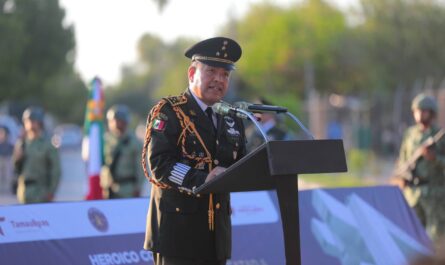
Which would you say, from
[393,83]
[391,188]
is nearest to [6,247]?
[391,188]

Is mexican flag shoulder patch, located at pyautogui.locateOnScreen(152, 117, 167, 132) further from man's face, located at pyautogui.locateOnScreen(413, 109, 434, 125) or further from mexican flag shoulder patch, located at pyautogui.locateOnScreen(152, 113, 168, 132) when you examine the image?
man's face, located at pyautogui.locateOnScreen(413, 109, 434, 125)

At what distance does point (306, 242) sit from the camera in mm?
6758

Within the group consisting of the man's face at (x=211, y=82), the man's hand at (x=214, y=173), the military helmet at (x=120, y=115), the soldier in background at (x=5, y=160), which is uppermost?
the man's face at (x=211, y=82)

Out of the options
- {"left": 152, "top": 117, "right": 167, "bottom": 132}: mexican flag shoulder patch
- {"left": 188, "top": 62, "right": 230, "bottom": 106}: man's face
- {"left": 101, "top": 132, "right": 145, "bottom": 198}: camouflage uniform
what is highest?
{"left": 188, "top": 62, "right": 230, "bottom": 106}: man's face

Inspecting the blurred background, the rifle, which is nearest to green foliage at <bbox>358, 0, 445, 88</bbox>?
the blurred background

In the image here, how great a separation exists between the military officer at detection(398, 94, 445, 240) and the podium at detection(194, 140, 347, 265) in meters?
4.88

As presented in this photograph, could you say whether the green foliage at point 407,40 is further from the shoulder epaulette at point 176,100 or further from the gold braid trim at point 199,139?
the gold braid trim at point 199,139

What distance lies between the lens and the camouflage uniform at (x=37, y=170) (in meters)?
9.50

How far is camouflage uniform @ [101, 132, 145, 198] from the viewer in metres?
10.0

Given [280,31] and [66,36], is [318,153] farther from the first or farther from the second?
[280,31]

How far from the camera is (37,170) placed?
952 cm

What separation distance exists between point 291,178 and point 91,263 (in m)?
2.61

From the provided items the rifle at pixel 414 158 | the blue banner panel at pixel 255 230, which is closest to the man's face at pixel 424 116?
the rifle at pixel 414 158

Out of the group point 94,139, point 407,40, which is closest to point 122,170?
point 94,139
